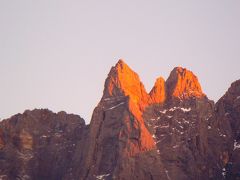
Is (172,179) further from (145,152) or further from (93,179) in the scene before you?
(93,179)

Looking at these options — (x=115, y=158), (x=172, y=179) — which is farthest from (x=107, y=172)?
(x=172, y=179)

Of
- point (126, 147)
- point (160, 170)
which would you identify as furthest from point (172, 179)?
point (126, 147)

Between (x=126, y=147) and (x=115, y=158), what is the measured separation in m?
5.15

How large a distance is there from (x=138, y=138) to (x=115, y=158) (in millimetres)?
9655

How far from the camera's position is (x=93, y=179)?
19962 centimetres

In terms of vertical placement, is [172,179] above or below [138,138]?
below

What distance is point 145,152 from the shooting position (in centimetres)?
19875

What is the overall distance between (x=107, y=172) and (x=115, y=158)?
5.07 m

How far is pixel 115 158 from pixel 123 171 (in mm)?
6666

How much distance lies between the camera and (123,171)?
7638 inches

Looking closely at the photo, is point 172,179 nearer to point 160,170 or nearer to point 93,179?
point 160,170

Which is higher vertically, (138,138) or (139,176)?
(138,138)

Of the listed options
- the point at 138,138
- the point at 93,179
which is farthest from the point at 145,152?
the point at 93,179

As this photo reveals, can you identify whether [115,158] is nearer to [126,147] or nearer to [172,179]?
[126,147]
